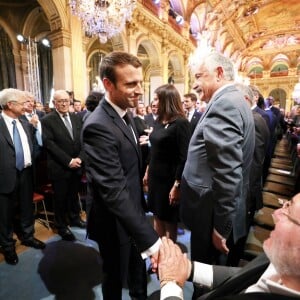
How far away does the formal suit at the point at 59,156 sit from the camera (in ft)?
9.61

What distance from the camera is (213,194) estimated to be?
4.85ft

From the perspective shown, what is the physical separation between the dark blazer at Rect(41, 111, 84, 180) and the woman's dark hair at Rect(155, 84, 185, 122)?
139 centimetres

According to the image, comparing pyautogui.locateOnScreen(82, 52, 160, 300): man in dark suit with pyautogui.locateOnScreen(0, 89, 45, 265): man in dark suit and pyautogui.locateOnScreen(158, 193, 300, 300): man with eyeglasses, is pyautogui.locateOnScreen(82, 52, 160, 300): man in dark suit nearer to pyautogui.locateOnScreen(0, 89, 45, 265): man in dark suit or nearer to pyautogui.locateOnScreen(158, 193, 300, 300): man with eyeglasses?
pyautogui.locateOnScreen(158, 193, 300, 300): man with eyeglasses

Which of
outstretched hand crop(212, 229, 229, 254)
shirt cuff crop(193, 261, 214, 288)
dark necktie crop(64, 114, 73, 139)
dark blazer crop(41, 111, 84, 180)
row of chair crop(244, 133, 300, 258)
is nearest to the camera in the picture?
shirt cuff crop(193, 261, 214, 288)

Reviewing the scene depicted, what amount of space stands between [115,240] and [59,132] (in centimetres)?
187

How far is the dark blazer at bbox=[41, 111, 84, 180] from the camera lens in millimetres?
2918

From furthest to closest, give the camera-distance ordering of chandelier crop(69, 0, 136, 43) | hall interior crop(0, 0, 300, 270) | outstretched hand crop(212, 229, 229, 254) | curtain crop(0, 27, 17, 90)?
curtain crop(0, 27, 17, 90) → hall interior crop(0, 0, 300, 270) → chandelier crop(69, 0, 136, 43) → outstretched hand crop(212, 229, 229, 254)

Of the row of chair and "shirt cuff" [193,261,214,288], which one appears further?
the row of chair

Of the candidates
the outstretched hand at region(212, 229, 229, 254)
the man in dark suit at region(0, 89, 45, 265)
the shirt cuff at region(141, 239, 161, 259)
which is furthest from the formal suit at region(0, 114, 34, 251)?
the outstretched hand at region(212, 229, 229, 254)

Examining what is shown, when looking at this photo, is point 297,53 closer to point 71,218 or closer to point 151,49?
point 151,49

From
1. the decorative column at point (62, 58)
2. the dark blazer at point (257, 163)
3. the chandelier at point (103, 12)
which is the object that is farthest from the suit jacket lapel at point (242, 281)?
the decorative column at point (62, 58)

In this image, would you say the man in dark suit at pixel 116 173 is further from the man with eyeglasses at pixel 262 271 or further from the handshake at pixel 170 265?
the man with eyeglasses at pixel 262 271

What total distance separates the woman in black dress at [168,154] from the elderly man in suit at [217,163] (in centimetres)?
57

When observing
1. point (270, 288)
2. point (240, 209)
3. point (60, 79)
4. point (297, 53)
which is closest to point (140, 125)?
point (240, 209)
